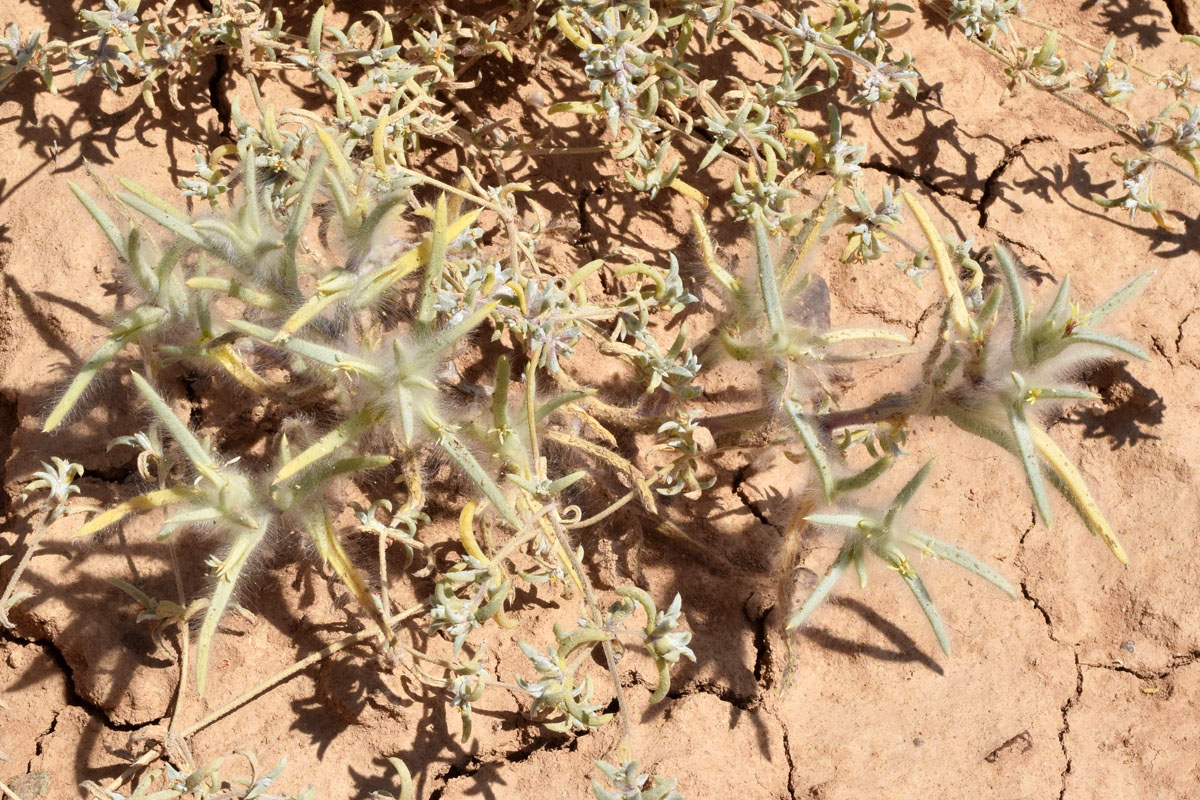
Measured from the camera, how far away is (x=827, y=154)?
9.29ft

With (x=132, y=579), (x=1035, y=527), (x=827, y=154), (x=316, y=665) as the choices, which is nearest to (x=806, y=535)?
(x=1035, y=527)

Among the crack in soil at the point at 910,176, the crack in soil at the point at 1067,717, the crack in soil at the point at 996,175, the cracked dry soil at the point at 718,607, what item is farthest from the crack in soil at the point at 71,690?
the crack in soil at the point at 996,175

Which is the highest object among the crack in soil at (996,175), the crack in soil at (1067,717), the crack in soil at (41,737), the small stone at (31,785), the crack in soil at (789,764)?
the crack in soil at (996,175)

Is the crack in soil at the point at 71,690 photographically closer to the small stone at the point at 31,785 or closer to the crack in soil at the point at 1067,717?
the small stone at the point at 31,785

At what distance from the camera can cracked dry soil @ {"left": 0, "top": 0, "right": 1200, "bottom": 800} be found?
8.21 ft

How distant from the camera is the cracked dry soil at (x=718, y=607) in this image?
2504 millimetres

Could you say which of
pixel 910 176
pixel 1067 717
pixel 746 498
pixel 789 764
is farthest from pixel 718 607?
pixel 910 176

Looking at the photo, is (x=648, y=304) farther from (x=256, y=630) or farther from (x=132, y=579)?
(x=132, y=579)

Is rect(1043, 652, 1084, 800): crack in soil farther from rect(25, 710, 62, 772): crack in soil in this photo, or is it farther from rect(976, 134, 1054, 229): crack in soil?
rect(25, 710, 62, 772): crack in soil

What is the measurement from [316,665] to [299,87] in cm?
177

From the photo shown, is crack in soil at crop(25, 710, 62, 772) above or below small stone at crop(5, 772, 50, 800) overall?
above

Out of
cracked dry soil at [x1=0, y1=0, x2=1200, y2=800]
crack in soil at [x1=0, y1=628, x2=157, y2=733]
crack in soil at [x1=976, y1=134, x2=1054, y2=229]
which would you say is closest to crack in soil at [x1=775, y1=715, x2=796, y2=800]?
cracked dry soil at [x1=0, y1=0, x2=1200, y2=800]

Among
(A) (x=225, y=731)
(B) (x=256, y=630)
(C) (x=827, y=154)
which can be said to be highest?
(C) (x=827, y=154)

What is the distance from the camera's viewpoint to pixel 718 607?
2.74 m
